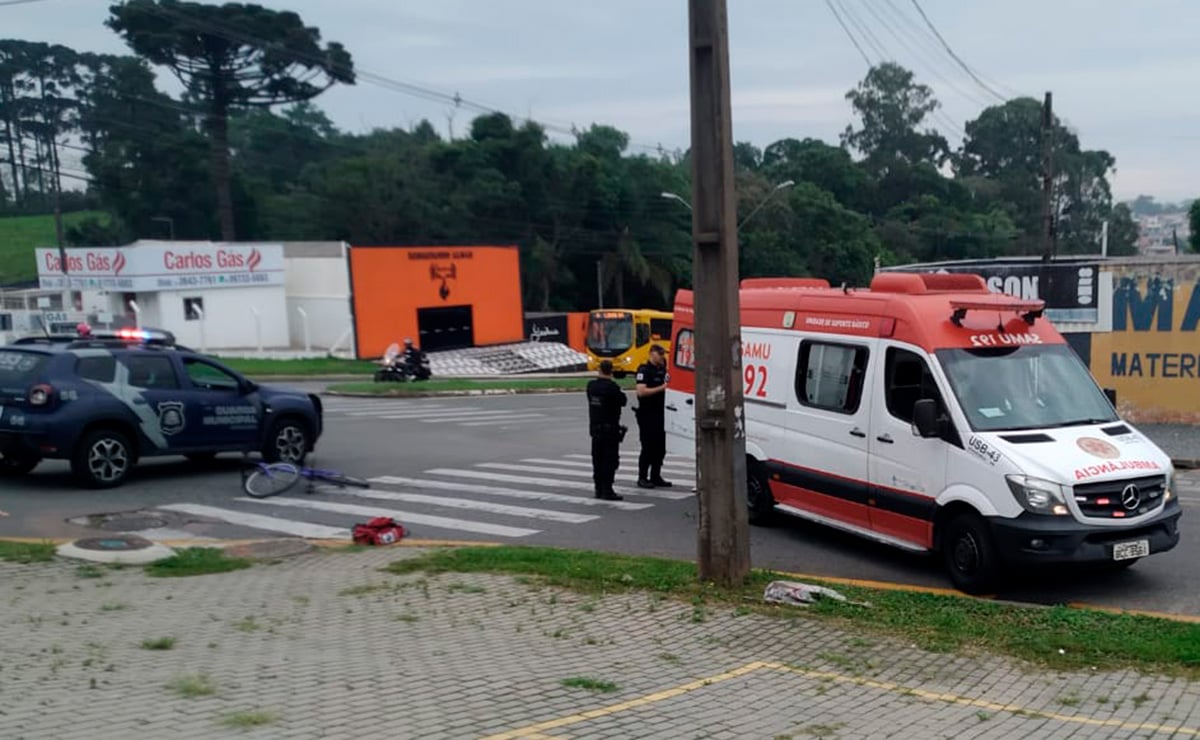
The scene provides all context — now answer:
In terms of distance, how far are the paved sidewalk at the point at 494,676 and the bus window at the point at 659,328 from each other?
35.5 m

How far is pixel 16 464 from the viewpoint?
47.2 ft

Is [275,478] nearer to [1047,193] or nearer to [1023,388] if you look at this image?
[1023,388]

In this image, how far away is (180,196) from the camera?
75.8 metres

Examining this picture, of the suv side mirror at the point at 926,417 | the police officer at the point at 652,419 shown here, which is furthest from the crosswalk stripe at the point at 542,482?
the suv side mirror at the point at 926,417

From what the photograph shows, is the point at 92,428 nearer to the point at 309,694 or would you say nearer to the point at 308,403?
the point at 308,403

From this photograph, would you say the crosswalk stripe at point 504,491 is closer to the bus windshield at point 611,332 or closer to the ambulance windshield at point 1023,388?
the ambulance windshield at point 1023,388

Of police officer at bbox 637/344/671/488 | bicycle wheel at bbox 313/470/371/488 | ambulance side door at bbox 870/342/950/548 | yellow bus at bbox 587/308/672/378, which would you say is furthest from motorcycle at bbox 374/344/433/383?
ambulance side door at bbox 870/342/950/548

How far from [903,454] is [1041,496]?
1.46 m

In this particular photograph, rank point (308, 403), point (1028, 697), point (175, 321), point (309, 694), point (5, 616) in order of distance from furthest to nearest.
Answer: point (175, 321) < point (308, 403) < point (5, 616) < point (1028, 697) < point (309, 694)

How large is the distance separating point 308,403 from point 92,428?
3424mm

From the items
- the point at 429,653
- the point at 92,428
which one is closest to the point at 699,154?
the point at 429,653

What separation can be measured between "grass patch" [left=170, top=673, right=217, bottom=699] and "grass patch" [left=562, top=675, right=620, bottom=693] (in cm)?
194

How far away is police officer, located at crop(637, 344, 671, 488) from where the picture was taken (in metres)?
14.2

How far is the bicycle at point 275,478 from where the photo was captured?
1365 cm
